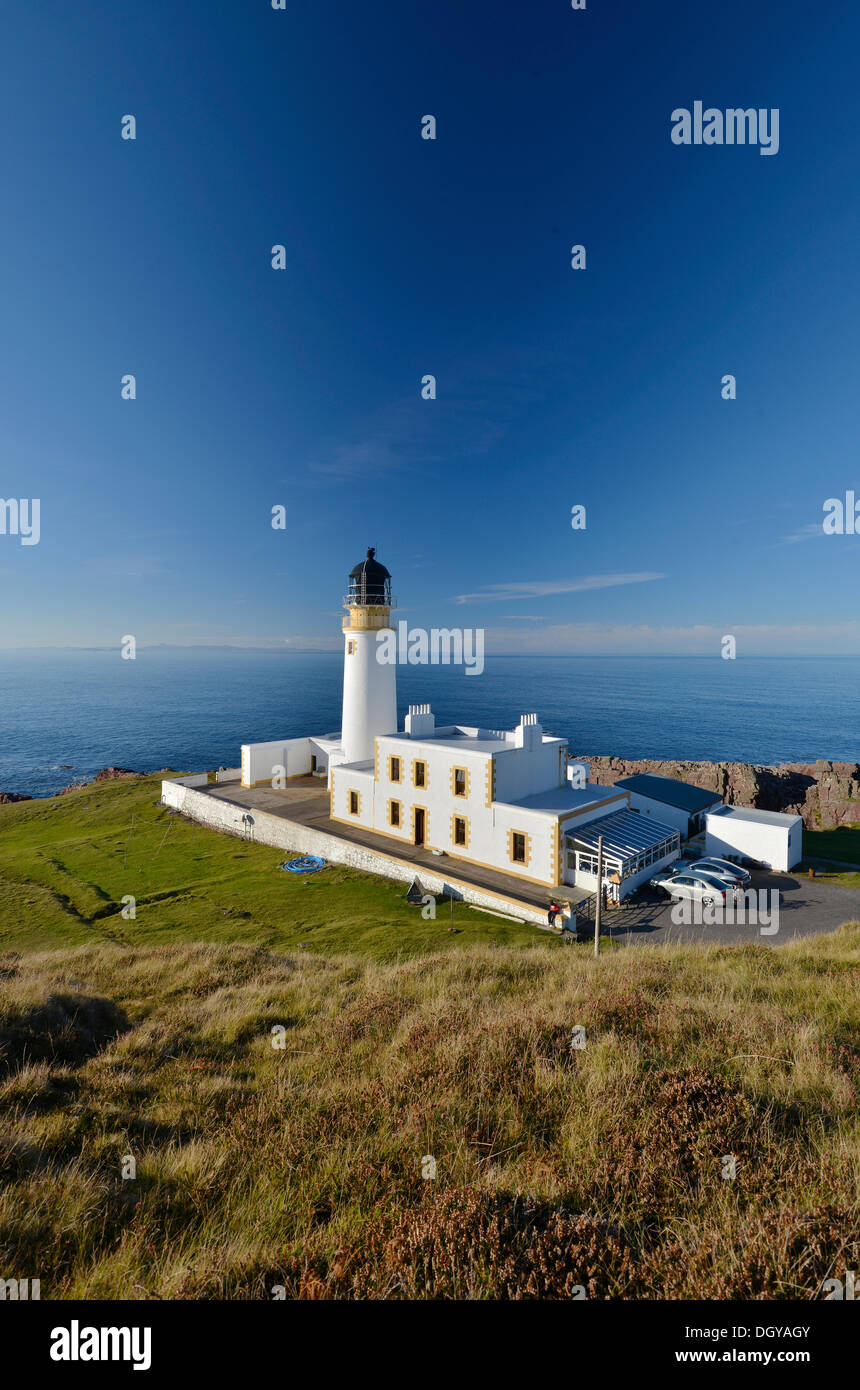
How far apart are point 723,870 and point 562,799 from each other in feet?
21.5

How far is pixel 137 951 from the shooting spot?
1345 cm

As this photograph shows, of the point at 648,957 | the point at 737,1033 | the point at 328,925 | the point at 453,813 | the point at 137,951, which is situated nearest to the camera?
the point at 737,1033

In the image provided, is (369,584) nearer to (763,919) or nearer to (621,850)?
(621,850)

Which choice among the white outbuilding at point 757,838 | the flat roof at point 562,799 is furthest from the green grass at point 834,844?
the flat roof at point 562,799

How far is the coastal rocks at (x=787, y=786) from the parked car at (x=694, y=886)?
19223mm

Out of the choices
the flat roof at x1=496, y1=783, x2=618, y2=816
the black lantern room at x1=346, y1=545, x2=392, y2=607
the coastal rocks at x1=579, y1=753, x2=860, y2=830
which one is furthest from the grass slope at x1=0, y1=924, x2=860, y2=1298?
the coastal rocks at x1=579, y1=753, x2=860, y2=830

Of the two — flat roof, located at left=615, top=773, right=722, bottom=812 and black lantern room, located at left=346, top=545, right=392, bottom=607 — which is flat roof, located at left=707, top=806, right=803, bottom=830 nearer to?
flat roof, located at left=615, top=773, right=722, bottom=812

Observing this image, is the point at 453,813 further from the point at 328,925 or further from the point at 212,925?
the point at 212,925

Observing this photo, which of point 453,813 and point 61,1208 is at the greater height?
point 61,1208

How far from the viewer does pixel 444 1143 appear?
457 centimetres
